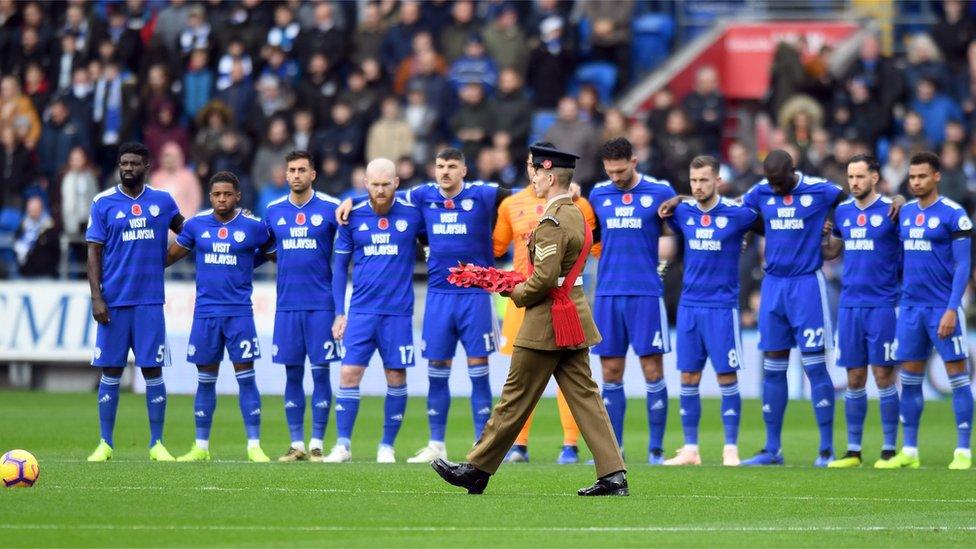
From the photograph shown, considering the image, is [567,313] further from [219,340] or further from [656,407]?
[219,340]

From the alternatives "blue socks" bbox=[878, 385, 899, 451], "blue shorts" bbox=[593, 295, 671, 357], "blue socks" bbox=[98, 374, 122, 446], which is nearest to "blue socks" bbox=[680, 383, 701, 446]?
"blue shorts" bbox=[593, 295, 671, 357]

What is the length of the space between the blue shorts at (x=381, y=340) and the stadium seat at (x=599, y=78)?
14.2 m

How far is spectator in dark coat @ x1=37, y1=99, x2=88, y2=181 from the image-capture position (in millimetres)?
29859

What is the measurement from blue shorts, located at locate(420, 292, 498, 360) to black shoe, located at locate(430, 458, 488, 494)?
382cm

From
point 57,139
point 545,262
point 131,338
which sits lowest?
point 131,338

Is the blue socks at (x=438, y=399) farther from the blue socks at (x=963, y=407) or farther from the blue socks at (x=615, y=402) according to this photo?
the blue socks at (x=963, y=407)

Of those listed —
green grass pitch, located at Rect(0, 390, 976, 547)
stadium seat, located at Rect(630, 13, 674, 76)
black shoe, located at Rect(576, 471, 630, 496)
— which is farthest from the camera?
stadium seat, located at Rect(630, 13, 674, 76)

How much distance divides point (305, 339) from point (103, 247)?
6.85ft

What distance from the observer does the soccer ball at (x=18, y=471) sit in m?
13.1

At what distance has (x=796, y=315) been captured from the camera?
16656mm

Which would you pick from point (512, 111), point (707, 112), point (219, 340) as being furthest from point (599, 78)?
point (219, 340)

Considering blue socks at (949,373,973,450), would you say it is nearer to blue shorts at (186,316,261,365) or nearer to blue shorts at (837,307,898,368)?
blue shorts at (837,307,898,368)

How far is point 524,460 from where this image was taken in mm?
16938

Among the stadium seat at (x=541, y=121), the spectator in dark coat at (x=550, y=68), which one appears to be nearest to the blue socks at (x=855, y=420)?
the stadium seat at (x=541, y=121)
